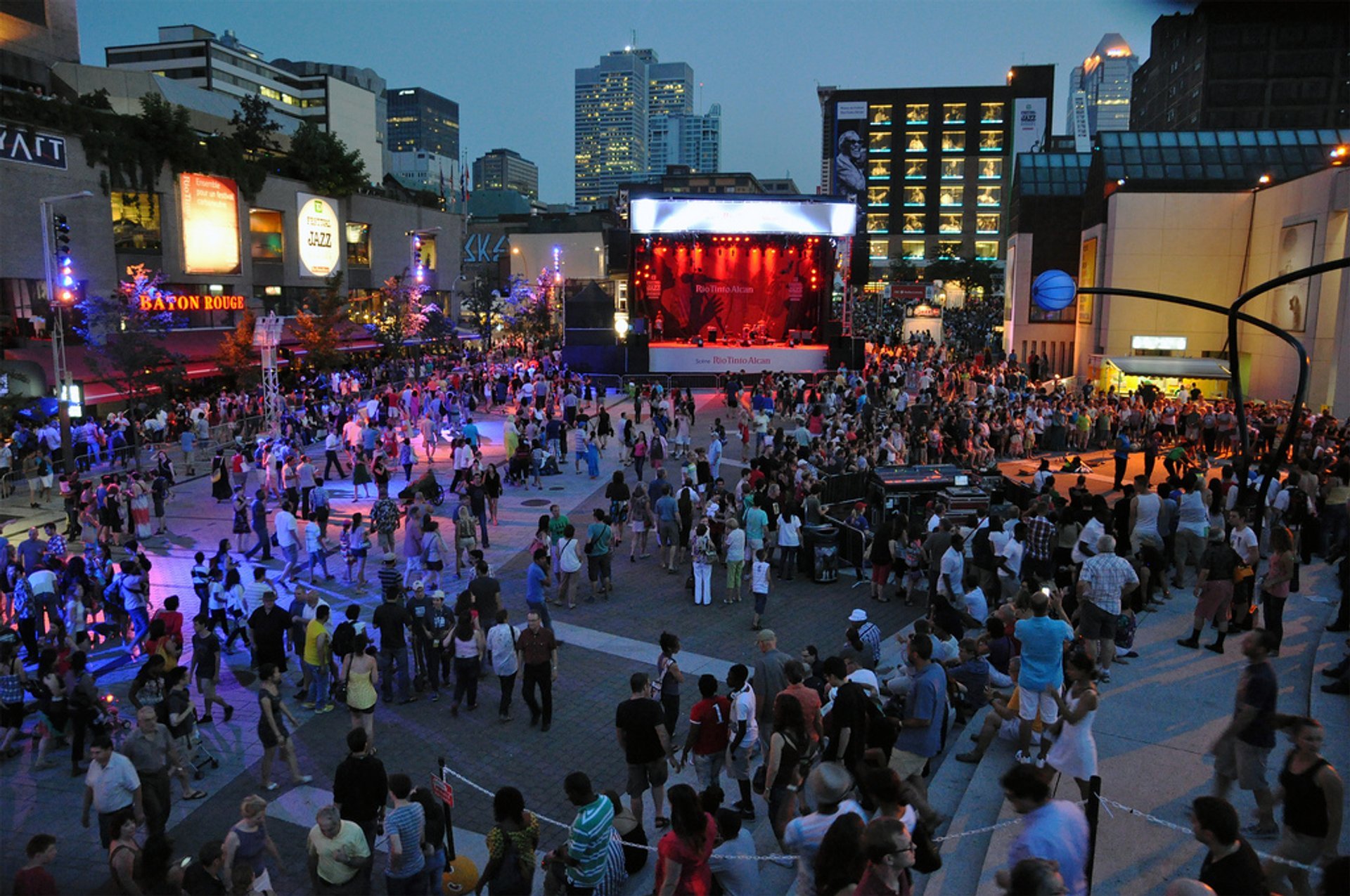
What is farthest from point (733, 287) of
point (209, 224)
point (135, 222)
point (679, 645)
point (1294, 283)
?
point (679, 645)

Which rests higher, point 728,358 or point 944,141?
point 944,141

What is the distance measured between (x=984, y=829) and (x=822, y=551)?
26.7 ft

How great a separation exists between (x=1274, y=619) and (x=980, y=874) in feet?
15.8

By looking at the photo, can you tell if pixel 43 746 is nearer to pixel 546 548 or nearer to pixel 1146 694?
pixel 546 548

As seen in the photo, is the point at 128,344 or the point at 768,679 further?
the point at 128,344

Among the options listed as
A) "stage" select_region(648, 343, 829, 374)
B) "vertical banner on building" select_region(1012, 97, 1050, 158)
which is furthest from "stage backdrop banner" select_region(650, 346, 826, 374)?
"vertical banner on building" select_region(1012, 97, 1050, 158)

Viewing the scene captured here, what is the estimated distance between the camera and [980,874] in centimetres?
599

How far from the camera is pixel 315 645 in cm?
942

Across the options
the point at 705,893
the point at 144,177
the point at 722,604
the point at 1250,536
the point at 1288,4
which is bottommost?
the point at 722,604

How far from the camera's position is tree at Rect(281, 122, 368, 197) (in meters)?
47.5

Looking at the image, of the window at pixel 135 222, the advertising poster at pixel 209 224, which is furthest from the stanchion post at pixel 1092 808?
the advertising poster at pixel 209 224

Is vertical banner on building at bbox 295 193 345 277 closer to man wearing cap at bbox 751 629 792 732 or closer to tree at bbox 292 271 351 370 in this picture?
tree at bbox 292 271 351 370

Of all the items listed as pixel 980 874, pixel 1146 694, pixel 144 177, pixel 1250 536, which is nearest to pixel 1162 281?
pixel 1250 536

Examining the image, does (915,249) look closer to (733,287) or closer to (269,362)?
(733,287)
